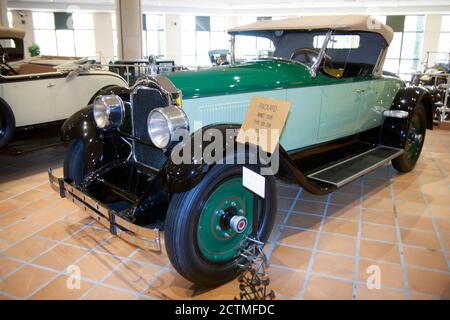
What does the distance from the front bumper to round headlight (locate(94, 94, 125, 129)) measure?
59 centimetres

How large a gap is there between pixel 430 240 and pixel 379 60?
2.11 m

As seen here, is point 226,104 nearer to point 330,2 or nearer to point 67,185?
point 67,185

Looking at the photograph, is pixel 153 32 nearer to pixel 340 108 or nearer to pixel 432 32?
pixel 432 32

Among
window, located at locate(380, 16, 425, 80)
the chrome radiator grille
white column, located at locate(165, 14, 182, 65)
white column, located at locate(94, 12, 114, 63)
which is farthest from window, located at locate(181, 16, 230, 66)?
the chrome radiator grille

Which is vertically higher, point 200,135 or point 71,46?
point 71,46

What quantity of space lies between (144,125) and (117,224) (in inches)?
34.8

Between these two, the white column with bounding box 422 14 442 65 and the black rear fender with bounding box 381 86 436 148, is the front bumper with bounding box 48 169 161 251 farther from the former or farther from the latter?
the white column with bounding box 422 14 442 65

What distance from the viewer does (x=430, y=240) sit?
3.22 m

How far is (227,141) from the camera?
2.45 m

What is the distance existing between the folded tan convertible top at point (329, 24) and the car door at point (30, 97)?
2.72 m

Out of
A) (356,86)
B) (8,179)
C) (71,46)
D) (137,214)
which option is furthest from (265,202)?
(71,46)

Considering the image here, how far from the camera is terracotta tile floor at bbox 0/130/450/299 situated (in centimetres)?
254

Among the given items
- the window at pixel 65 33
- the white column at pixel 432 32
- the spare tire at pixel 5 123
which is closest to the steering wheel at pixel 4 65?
the spare tire at pixel 5 123
